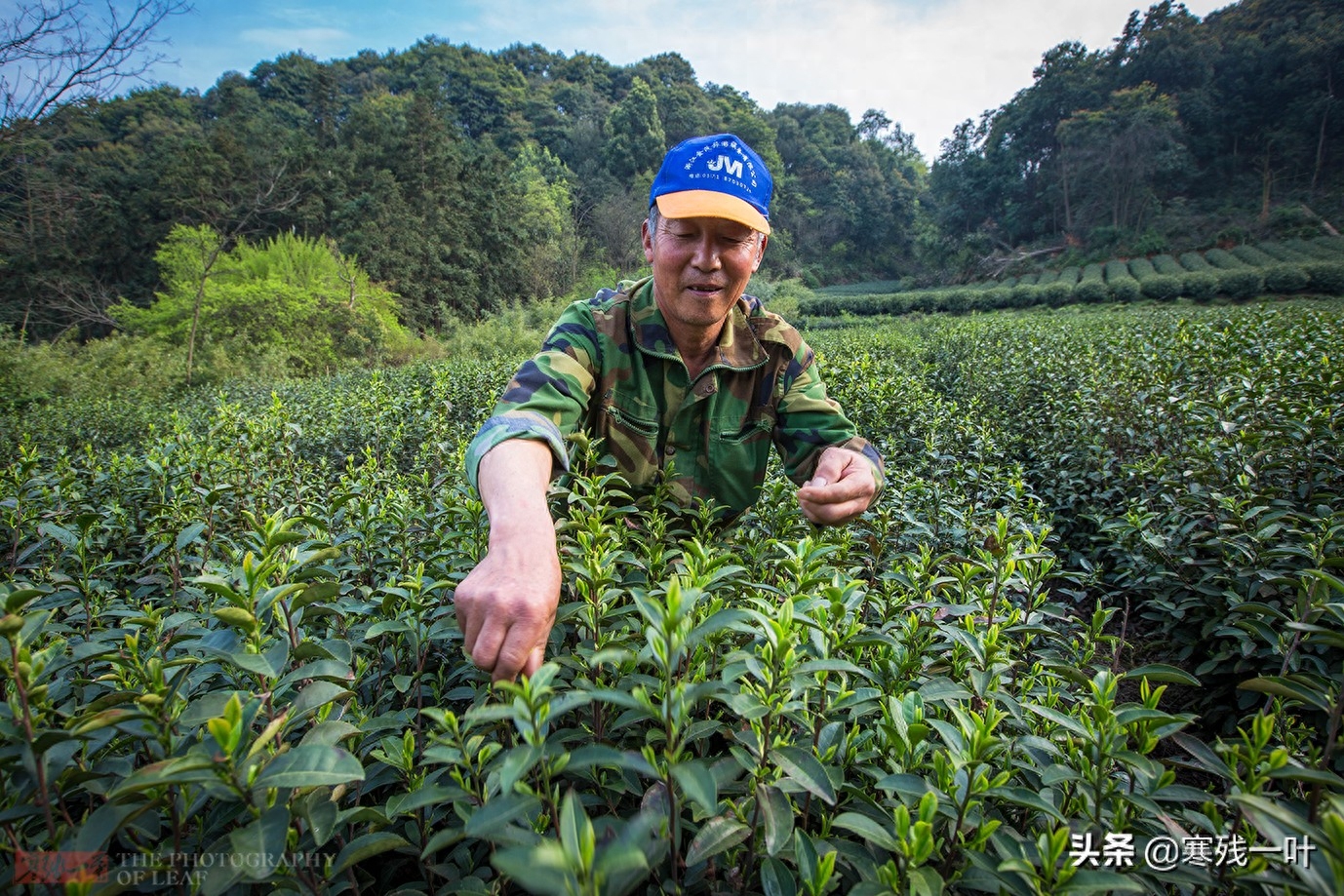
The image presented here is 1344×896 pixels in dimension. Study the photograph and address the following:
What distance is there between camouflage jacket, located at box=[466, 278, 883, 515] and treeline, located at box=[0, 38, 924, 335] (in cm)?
1221

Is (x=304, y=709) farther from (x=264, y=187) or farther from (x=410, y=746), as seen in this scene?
(x=264, y=187)

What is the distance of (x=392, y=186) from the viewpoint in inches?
1054

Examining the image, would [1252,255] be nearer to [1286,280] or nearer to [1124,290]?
[1286,280]

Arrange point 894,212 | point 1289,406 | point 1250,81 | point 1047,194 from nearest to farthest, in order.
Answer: point 1289,406, point 1250,81, point 1047,194, point 894,212

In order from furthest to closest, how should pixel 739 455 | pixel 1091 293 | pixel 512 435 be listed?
pixel 1091 293, pixel 739 455, pixel 512 435

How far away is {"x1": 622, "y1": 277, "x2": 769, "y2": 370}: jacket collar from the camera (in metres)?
2.57

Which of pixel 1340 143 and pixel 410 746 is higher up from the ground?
pixel 1340 143

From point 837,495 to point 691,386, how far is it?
3.32 ft

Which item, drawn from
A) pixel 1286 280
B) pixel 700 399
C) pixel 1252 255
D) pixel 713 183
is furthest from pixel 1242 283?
pixel 713 183

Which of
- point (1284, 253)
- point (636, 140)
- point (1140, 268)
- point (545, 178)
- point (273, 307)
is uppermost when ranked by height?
point (636, 140)

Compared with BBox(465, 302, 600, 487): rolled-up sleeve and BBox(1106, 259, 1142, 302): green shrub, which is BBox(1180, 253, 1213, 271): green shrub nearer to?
BBox(1106, 259, 1142, 302): green shrub

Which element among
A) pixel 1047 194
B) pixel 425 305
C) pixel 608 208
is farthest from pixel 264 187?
pixel 1047 194

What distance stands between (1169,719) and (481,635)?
1123mm

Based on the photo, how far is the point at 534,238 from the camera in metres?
35.2
